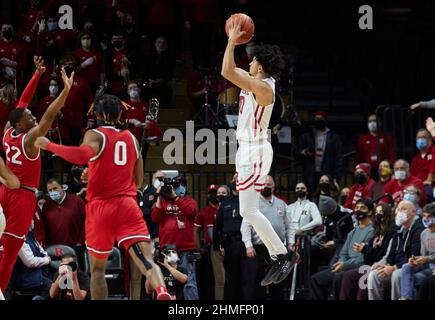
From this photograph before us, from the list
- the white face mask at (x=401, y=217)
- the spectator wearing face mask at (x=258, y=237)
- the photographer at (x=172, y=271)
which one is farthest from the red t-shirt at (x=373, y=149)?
the photographer at (x=172, y=271)

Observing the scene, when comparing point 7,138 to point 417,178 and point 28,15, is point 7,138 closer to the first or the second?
point 417,178

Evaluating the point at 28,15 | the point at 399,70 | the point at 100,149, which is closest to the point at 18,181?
the point at 100,149

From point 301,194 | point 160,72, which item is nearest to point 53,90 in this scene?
point 160,72

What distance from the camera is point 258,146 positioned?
37.1ft

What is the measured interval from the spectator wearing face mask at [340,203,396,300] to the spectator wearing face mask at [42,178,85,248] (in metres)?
3.24

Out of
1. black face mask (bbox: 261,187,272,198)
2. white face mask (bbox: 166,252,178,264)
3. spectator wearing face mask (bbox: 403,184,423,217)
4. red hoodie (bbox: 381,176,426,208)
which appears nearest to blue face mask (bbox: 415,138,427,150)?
Result: red hoodie (bbox: 381,176,426,208)

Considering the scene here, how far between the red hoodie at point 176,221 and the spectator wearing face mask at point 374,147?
332cm

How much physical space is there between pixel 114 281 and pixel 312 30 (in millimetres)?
7775

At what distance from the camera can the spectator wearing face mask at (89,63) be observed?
18172 mm

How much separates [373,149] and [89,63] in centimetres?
416

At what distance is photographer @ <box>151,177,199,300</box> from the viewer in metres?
15.2

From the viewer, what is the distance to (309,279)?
15734 mm

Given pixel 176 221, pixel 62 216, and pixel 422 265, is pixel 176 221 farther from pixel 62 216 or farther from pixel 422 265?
pixel 422 265

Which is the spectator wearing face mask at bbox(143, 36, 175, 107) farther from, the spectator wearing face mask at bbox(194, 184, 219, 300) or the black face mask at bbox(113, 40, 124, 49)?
the spectator wearing face mask at bbox(194, 184, 219, 300)
